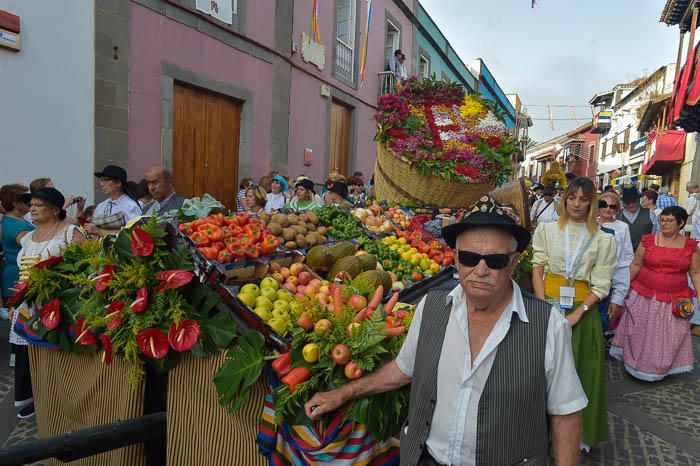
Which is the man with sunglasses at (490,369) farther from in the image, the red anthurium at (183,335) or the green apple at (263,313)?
the red anthurium at (183,335)

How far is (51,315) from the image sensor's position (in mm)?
3197

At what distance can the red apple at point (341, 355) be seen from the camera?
219 centimetres

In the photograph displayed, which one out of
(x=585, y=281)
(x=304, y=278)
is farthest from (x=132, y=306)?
(x=585, y=281)

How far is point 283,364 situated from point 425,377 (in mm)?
826

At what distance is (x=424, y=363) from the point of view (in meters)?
1.84

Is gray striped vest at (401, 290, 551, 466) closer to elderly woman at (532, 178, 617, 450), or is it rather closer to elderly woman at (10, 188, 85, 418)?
elderly woman at (532, 178, 617, 450)

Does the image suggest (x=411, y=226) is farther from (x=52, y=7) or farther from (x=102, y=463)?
(x=52, y=7)

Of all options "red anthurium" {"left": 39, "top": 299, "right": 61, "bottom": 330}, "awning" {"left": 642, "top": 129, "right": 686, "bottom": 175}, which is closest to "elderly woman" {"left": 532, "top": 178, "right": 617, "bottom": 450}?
"red anthurium" {"left": 39, "top": 299, "right": 61, "bottom": 330}

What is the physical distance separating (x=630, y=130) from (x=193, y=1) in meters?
34.3

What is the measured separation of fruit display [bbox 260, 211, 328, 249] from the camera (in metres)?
4.05

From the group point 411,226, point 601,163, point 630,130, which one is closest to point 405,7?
point 411,226

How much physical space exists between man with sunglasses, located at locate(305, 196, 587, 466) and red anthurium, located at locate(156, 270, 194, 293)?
5.05ft

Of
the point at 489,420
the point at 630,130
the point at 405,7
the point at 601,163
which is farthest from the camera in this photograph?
the point at 601,163

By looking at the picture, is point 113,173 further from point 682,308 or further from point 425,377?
point 682,308
